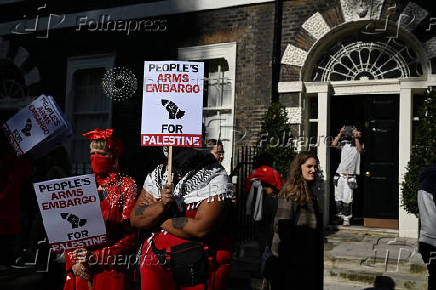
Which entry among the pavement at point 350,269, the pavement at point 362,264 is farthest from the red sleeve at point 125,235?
the pavement at point 362,264

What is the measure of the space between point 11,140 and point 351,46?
6.68m

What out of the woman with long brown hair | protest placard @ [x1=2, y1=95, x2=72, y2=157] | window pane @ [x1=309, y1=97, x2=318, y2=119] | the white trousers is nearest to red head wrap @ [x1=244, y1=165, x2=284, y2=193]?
the white trousers

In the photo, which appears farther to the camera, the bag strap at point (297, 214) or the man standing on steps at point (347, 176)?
the man standing on steps at point (347, 176)

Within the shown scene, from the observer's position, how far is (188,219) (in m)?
2.77

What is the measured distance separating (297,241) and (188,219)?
142 cm

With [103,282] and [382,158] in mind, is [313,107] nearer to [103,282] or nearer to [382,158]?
[382,158]

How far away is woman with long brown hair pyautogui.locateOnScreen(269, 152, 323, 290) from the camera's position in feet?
12.4

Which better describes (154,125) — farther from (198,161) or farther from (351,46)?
(351,46)

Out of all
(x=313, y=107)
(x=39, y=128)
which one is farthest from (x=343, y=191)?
(x=39, y=128)

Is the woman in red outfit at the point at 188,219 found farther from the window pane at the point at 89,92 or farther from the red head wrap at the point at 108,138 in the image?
the window pane at the point at 89,92

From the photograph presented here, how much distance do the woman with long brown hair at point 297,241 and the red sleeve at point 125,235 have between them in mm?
1260

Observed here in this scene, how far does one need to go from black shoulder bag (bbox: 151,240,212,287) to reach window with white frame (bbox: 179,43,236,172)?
6842 millimetres

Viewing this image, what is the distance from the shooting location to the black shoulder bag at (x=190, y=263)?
109 inches

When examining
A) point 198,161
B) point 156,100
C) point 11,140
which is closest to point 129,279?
point 198,161
